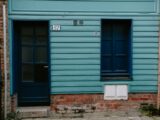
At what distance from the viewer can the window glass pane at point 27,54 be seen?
30.1ft

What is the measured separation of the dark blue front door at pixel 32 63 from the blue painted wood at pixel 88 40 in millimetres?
461

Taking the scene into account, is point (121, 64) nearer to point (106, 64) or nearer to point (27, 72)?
point (106, 64)

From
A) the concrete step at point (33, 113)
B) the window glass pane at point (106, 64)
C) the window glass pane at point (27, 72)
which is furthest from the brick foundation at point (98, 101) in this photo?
the window glass pane at point (27, 72)

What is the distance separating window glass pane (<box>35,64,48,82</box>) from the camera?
9.27 meters

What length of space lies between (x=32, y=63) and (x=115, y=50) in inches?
87.3

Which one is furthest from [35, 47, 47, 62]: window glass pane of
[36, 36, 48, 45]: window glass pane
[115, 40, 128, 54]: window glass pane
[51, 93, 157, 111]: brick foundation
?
[115, 40, 128, 54]: window glass pane

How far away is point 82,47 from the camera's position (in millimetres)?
8906

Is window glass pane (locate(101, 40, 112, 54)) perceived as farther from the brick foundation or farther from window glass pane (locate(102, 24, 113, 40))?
the brick foundation

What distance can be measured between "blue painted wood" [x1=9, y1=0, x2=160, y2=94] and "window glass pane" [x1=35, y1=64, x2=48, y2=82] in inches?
18.3

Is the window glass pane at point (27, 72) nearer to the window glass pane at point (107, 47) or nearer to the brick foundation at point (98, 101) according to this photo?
the brick foundation at point (98, 101)

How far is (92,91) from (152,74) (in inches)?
63.7

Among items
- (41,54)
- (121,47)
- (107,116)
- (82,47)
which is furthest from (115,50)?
(41,54)

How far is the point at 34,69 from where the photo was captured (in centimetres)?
928

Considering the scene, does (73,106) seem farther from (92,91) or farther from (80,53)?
(80,53)
